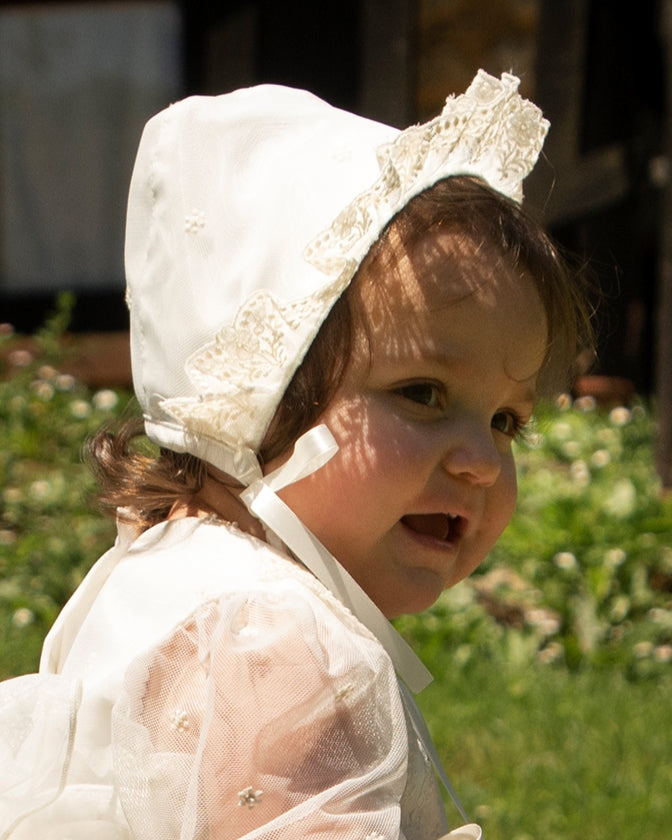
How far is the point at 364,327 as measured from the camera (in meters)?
1.64

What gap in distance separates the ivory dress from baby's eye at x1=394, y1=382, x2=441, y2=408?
0.27 metres

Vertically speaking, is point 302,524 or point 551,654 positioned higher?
point 302,524

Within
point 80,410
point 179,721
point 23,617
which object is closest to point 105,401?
point 80,410

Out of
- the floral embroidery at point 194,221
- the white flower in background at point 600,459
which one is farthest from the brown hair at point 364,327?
the white flower in background at point 600,459

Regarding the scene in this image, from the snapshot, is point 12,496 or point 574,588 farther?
point 12,496

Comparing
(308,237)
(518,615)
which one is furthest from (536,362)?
(518,615)

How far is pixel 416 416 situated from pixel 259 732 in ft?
1.54

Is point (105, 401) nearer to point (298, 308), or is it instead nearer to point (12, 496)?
point (12, 496)

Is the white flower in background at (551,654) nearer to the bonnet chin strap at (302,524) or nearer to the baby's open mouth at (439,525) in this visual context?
the baby's open mouth at (439,525)

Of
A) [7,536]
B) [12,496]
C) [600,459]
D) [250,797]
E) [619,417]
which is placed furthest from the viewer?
[619,417]

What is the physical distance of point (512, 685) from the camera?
3.67 m

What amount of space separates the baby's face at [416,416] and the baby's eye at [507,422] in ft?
0.37

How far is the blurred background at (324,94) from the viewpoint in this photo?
6535 millimetres

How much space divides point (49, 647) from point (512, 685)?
6.98 ft
